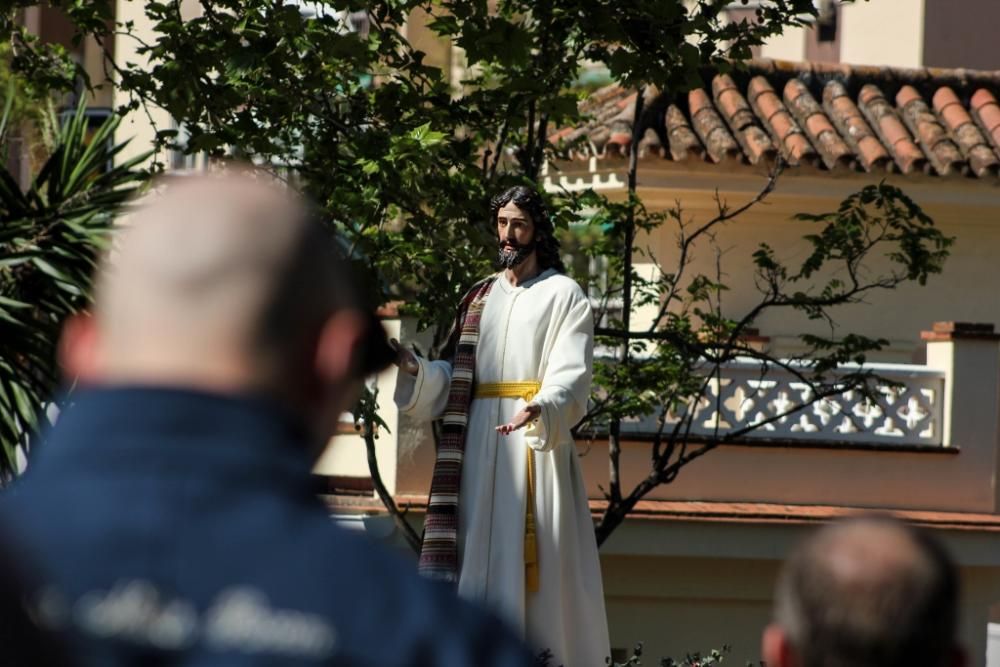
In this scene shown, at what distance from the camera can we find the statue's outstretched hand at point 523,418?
5637 millimetres

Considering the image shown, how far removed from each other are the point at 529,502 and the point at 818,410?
4.64 metres

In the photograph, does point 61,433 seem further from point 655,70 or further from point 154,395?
point 655,70

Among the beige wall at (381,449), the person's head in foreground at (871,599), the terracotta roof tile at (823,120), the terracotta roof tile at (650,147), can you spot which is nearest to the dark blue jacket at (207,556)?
the person's head in foreground at (871,599)

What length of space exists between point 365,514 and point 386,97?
265 cm

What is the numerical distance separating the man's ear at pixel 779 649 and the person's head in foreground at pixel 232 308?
0.89m

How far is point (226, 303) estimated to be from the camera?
138 cm

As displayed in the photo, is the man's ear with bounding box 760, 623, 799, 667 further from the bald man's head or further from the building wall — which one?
the building wall

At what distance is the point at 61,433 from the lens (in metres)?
1.41

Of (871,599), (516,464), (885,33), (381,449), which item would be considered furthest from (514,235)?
(885,33)

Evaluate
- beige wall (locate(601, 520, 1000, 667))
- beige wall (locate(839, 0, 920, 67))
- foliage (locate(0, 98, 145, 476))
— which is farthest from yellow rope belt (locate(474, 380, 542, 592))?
beige wall (locate(839, 0, 920, 67))

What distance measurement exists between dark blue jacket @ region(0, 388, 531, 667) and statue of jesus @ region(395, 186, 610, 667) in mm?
4688

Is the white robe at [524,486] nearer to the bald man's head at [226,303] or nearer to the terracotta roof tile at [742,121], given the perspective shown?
the bald man's head at [226,303]

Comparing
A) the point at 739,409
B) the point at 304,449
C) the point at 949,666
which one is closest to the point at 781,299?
the point at 739,409

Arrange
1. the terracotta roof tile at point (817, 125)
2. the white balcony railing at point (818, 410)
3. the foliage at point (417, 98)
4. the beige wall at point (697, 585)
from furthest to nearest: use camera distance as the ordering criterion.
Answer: the terracotta roof tile at point (817, 125), the white balcony railing at point (818, 410), the beige wall at point (697, 585), the foliage at point (417, 98)
